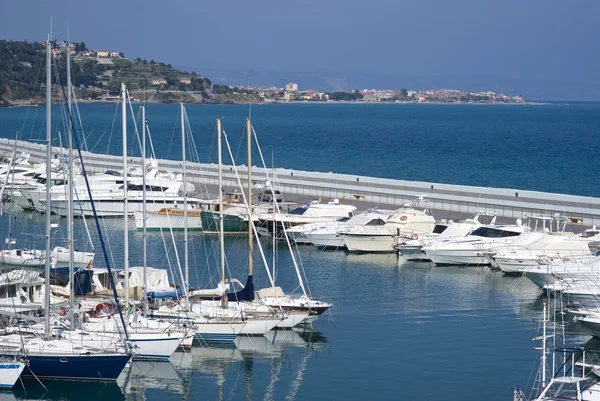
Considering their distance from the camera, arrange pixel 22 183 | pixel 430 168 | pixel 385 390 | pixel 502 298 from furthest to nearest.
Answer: pixel 430 168 → pixel 22 183 → pixel 502 298 → pixel 385 390

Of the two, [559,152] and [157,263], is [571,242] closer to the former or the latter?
[157,263]

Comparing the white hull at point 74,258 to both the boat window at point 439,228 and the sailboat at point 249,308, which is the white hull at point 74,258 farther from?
the boat window at point 439,228

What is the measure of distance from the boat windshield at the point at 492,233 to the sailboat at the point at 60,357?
18.2m

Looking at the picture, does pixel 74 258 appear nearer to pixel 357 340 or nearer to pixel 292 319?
pixel 292 319

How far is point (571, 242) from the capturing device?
35.4 meters

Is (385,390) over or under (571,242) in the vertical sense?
under

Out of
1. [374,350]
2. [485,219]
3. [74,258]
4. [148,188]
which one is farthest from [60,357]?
[148,188]

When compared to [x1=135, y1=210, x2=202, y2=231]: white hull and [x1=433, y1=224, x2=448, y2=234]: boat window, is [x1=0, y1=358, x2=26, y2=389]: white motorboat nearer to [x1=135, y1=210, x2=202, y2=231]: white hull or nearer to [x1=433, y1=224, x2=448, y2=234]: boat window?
[x1=135, y1=210, x2=202, y2=231]: white hull

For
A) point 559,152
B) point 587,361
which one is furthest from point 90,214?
point 559,152

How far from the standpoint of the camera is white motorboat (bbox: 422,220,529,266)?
36.8 m

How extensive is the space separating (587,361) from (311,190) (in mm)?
29668

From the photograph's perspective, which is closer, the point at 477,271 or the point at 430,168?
the point at 477,271

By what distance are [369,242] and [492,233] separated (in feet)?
14.8

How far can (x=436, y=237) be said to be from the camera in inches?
→ 1519
